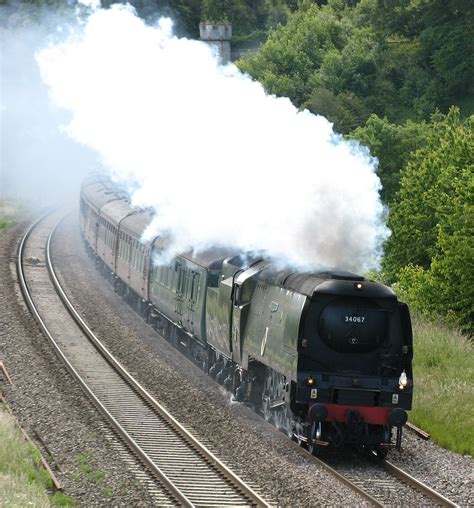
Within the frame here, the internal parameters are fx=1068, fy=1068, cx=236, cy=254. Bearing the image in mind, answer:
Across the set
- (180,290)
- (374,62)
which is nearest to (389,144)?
(374,62)

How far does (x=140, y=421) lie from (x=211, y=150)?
9.45m

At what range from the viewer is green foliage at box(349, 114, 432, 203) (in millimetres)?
49281

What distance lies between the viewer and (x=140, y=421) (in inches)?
788

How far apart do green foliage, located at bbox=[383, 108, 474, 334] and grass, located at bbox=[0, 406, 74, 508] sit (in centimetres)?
1952

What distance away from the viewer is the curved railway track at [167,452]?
15.3 metres

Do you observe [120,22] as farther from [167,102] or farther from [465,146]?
[465,146]

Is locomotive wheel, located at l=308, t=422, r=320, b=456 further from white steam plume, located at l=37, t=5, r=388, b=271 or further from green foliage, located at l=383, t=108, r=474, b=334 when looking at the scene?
green foliage, located at l=383, t=108, r=474, b=334

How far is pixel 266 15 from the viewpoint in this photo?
96812 millimetres

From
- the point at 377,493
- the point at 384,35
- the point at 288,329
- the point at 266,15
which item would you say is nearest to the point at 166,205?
the point at 288,329

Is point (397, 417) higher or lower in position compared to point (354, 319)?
lower

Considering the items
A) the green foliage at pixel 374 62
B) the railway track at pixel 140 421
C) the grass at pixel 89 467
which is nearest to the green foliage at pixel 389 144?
the green foliage at pixel 374 62

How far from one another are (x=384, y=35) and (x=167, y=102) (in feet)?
157

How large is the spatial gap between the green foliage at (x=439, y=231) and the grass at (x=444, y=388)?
5.82 m

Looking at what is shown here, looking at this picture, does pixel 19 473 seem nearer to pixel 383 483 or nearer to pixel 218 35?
pixel 383 483
